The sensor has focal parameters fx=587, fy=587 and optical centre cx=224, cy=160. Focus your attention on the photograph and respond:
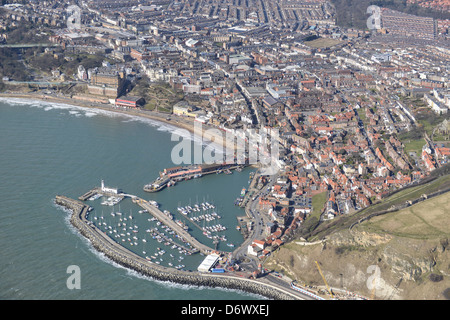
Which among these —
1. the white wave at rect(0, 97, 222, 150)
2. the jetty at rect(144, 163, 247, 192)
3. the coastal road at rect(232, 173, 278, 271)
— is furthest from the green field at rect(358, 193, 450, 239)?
the white wave at rect(0, 97, 222, 150)

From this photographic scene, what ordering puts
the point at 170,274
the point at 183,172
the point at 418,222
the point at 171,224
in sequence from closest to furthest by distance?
the point at 170,274 < the point at 418,222 < the point at 171,224 < the point at 183,172

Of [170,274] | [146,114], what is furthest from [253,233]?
[146,114]

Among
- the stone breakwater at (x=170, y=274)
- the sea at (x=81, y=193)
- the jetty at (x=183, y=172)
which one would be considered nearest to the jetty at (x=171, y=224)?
the sea at (x=81, y=193)

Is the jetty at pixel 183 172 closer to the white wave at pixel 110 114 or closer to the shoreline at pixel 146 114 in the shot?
the shoreline at pixel 146 114

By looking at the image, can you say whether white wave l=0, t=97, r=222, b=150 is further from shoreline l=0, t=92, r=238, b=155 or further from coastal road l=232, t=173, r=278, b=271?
coastal road l=232, t=173, r=278, b=271

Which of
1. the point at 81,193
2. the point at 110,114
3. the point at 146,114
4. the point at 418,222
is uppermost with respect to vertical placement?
the point at 418,222

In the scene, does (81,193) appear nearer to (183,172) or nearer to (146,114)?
(183,172)
